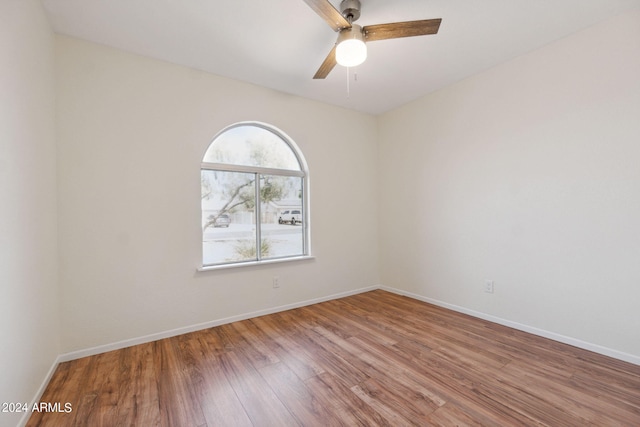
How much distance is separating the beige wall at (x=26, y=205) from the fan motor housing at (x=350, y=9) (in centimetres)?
189

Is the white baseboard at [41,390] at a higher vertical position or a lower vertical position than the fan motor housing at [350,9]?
lower

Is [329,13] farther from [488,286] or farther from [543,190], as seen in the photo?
[488,286]

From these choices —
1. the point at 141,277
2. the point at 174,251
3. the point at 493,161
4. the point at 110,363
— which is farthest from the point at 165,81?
the point at 493,161

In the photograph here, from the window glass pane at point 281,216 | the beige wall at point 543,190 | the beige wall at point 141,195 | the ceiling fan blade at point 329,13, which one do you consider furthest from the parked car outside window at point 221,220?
the beige wall at point 543,190

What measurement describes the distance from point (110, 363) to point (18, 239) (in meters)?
1.20

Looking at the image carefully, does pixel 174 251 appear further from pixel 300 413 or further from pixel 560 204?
pixel 560 204

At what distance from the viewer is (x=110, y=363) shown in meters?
2.06

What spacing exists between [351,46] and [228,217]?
209 centimetres

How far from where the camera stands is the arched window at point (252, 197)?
113 inches

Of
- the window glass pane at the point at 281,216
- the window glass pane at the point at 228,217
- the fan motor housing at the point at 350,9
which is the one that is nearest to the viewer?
the fan motor housing at the point at 350,9

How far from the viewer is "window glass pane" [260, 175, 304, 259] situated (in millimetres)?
3223

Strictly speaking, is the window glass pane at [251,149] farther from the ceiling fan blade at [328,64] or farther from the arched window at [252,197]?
the ceiling fan blade at [328,64]

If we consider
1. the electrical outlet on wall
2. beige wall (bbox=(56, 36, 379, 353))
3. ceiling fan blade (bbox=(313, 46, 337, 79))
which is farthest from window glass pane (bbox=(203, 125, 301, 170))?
the electrical outlet on wall

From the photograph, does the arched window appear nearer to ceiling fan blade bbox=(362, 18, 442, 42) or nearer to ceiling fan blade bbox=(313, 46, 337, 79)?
ceiling fan blade bbox=(313, 46, 337, 79)
